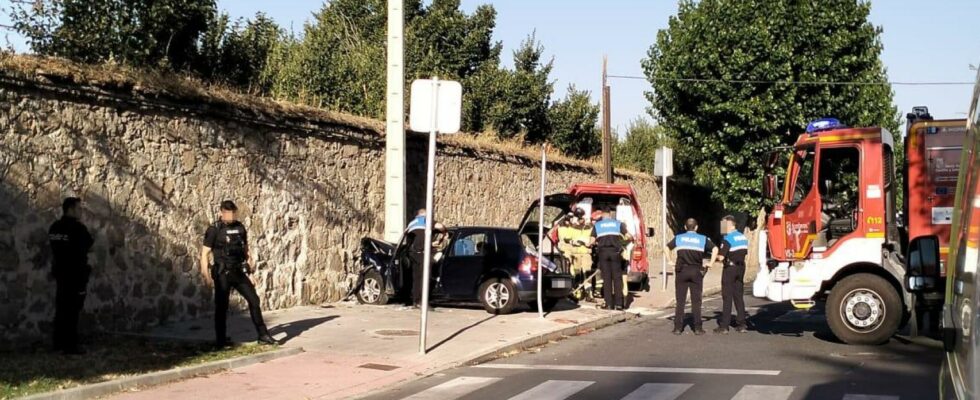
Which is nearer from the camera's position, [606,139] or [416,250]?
[416,250]

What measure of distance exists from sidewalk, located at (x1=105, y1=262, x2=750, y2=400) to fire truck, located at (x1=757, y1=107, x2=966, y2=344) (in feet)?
10.8

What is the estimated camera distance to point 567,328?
1443 cm

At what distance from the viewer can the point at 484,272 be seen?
15.8m

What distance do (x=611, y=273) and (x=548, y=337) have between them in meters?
3.40

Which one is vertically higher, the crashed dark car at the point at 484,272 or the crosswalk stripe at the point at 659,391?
the crashed dark car at the point at 484,272

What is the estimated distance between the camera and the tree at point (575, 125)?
1598 inches

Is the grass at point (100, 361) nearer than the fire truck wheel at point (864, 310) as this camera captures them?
Yes

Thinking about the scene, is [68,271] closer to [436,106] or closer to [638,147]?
[436,106]

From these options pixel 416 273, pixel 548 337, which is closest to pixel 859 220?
pixel 548 337

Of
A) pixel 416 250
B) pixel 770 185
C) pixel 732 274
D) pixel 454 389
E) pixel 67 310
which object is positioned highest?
pixel 770 185

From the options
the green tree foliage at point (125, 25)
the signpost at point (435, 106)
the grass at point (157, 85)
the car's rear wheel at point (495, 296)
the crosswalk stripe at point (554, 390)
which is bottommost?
the crosswalk stripe at point (554, 390)

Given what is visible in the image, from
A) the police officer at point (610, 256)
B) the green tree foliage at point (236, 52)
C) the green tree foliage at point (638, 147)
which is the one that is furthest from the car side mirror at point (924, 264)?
the green tree foliage at point (638, 147)

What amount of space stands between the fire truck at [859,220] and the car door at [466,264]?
4.32 m

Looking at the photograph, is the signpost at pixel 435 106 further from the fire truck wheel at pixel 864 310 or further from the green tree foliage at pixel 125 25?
the green tree foliage at pixel 125 25
